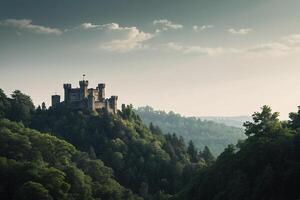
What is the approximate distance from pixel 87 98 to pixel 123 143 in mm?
17145

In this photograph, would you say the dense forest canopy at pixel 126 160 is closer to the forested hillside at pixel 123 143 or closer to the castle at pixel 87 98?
the forested hillside at pixel 123 143

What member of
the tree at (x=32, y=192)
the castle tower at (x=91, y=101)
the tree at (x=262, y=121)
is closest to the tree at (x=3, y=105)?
the castle tower at (x=91, y=101)

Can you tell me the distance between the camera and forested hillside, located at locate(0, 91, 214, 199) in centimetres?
13300

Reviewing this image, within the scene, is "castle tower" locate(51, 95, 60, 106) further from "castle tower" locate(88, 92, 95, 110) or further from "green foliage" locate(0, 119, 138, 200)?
"green foliage" locate(0, 119, 138, 200)

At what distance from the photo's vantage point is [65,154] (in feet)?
399

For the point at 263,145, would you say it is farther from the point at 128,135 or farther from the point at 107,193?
the point at 128,135

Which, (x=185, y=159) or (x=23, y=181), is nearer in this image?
(x=23, y=181)

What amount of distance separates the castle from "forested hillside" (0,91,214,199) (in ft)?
6.30

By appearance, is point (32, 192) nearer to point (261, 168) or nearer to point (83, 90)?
point (261, 168)

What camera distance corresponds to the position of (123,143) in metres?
Answer: 144

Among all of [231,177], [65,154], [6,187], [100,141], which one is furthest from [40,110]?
[231,177]

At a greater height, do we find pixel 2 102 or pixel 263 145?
pixel 2 102

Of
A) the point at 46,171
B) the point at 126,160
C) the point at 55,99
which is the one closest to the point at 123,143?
the point at 126,160

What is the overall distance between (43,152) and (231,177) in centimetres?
5882
